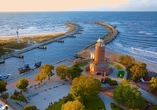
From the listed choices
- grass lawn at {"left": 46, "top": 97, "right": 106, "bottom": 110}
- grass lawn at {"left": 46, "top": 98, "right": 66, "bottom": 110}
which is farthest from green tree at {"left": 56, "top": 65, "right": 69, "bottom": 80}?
grass lawn at {"left": 46, "top": 98, "right": 66, "bottom": 110}

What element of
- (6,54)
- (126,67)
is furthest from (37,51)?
(126,67)

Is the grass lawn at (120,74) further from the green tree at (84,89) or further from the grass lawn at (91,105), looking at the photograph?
the green tree at (84,89)

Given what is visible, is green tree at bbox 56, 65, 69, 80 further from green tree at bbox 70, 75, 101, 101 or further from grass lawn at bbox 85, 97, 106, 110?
grass lawn at bbox 85, 97, 106, 110

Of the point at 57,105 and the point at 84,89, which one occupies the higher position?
the point at 84,89

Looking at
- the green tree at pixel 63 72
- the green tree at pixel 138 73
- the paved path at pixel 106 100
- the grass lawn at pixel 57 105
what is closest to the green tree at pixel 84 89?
the grass lawn at pixel 57 105

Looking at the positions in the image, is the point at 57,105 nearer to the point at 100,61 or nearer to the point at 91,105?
the point at 91,105

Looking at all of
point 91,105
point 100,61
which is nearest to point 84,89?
point 91,105
